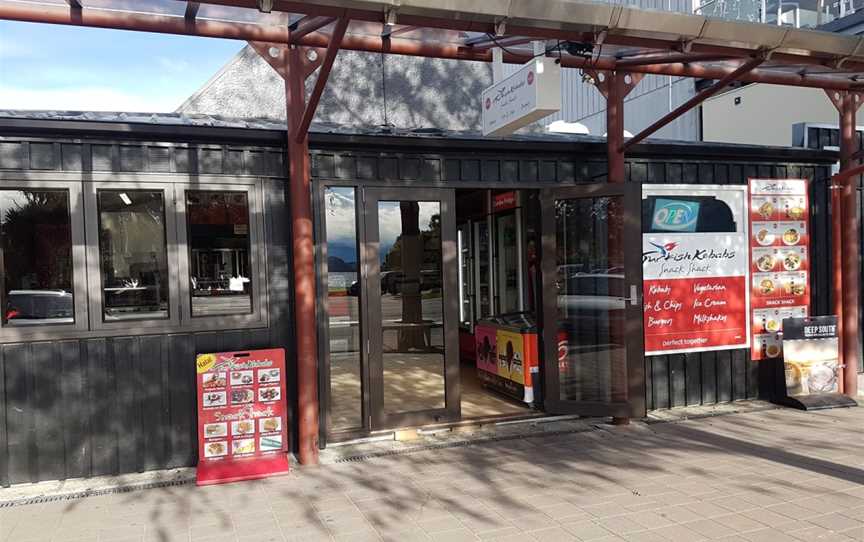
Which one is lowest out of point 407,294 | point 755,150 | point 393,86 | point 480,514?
point 480,514

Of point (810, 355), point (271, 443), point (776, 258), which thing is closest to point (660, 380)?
point (810, 355)

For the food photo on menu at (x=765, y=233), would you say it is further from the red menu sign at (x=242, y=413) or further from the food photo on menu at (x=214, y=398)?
the food photo on menu at (x=214, y=398)

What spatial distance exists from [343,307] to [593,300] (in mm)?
2423

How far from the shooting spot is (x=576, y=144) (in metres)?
6.21

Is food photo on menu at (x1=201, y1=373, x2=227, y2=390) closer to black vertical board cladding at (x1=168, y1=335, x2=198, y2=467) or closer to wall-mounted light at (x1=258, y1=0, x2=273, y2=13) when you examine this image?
black vertical board cladding at (x1=168, y1=335, x2=198, y2=467)

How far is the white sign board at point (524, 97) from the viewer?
4.02 meters

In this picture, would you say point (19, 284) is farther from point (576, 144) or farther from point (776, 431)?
point (776, 431)

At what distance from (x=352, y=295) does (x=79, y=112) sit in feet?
9.14

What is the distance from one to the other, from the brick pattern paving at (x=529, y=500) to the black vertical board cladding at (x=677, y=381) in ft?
3.56

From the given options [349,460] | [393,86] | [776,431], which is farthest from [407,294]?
[393,86]

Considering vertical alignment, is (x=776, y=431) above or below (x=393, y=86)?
below

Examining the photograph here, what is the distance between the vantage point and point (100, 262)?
4.88 meters

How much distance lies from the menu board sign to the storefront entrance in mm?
1928

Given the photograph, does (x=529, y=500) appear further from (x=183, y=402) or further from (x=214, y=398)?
(x=183, y=402)
